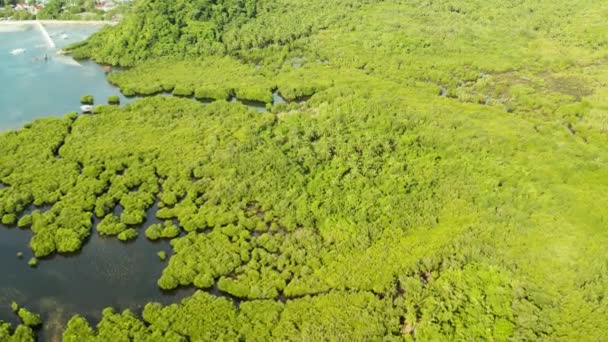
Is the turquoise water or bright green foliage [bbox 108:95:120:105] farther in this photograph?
bright green foliage [bbox 108:95:120:105]

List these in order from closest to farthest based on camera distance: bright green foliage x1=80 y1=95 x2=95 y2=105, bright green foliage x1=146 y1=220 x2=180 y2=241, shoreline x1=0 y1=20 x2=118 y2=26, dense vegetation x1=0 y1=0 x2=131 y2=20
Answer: bright green foliage x1=146 y1=220 x2=180 y2=241 < bright green foliage x1=80 y1=95 x2=95 y2=105 < shoreline x1=0 y1=20 x2=118 y2=26 < dense vegetation x1=0 y1=0 x2=131 y2=20

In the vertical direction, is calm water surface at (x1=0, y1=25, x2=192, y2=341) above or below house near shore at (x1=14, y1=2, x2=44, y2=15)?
below

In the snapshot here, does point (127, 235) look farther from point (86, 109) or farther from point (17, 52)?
point (17, 52)

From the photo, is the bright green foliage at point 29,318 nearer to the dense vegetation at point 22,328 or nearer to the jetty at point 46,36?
the dense vegetation at point 22,328

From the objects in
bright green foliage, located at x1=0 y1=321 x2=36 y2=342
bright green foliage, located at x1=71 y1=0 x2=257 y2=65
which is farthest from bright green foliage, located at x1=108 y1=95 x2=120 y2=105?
bright green foliage, located at x1=0 y1=321 x2=36 y2=342

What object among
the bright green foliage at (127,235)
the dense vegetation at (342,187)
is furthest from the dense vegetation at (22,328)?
the bright green foliage at (127,235)

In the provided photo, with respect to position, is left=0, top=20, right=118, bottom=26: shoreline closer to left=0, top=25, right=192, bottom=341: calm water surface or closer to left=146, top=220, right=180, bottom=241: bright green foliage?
left=0, top=25, right=192, bottom=341: calm water surface

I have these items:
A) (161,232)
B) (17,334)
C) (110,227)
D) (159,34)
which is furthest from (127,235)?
(159,34)
